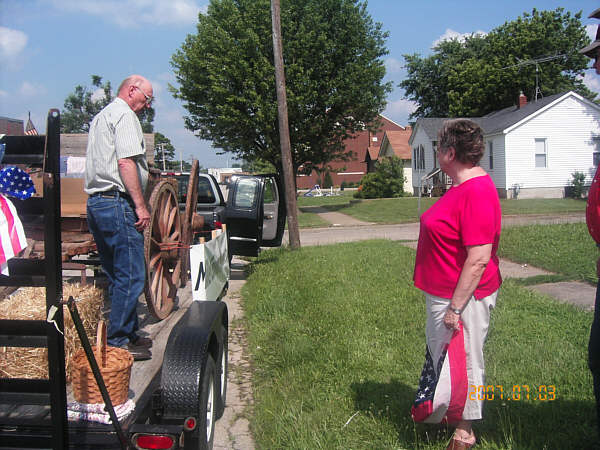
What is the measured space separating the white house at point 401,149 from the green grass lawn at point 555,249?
34.7 metres

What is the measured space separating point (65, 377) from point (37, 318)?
1493 mm

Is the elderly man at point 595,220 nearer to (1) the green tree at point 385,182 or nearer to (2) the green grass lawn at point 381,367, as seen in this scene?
(2) the green grass lawn at point 381,367

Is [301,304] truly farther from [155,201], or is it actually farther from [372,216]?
[372,216]

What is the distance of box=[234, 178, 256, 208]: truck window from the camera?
8914mm

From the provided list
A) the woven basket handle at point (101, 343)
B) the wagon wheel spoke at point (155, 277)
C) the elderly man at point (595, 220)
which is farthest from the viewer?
the wagon wheel spoke at point (155, 277)

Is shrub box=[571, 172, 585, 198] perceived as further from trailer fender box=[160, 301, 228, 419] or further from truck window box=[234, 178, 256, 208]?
trailer fender box=[160, 301, 228, 419]

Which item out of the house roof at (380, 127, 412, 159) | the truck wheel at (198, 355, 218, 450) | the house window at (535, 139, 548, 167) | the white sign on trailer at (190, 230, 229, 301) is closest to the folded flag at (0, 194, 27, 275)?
the truck wheel at (198, 355, 218, 450)

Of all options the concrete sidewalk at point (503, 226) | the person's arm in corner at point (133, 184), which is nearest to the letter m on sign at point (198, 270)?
the person's arm in corner at point (133, 184)

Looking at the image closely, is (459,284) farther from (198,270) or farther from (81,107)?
(81,107)

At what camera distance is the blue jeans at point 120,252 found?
3438 millimetres

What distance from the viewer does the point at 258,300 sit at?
7.20 m

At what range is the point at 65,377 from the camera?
6.17ft

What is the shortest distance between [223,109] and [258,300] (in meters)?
19.4

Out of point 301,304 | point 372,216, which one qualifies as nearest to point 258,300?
point 301,304
